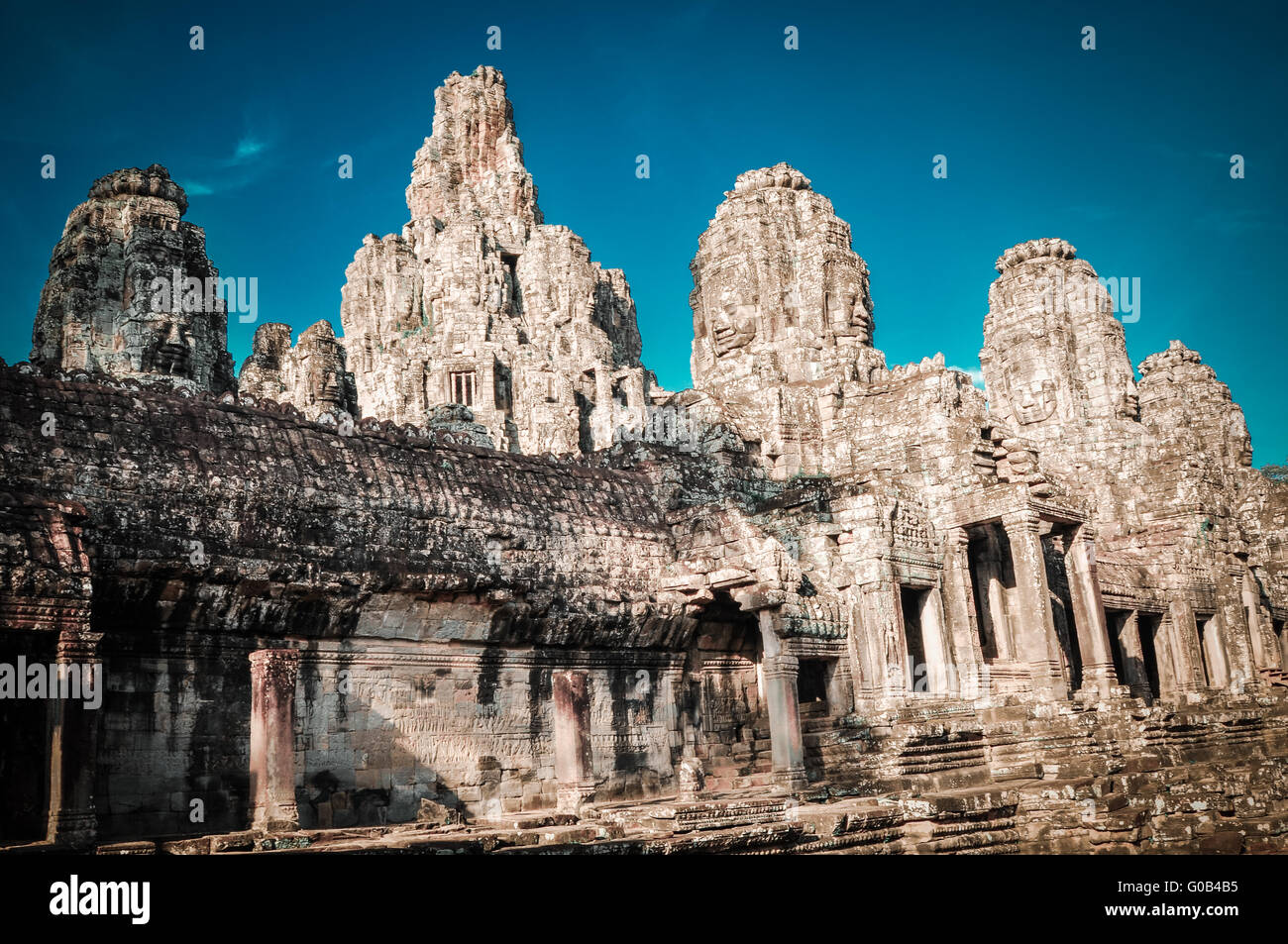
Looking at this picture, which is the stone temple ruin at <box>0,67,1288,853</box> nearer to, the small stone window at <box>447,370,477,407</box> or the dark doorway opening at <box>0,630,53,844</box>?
the dark doorway opening at <box>0,630,53,844</box>

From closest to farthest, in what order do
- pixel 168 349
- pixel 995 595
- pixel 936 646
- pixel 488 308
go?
pixel 936 646 < pixel 995 595 < pixel 168 349 < pixel 488 308

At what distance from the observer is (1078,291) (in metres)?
38.5

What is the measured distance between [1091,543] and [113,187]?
A: 987 inches

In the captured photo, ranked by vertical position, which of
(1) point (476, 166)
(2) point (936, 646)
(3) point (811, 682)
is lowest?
(3) point (811, 682)

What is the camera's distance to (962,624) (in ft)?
67.1

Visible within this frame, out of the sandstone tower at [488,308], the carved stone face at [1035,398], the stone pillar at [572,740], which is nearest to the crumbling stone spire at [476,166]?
the sandstone tower at [488,308]

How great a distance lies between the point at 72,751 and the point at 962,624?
48.8 ft

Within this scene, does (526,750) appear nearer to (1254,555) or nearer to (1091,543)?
(1091,543)

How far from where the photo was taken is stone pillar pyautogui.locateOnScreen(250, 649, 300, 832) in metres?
12.4

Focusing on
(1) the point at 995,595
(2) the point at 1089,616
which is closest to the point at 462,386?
(1) the point at 995,595

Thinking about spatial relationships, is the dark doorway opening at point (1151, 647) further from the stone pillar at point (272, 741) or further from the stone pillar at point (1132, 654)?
the stone pillar at point (272, 741)

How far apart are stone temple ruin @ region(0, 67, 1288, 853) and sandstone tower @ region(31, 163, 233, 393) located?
0.10m

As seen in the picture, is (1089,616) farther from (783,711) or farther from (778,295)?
(778,295)
